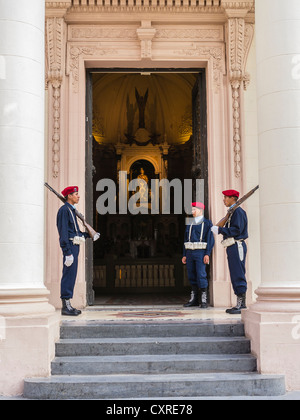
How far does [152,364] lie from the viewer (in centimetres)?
580

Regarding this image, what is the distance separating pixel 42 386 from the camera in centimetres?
541

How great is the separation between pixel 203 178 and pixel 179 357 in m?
4.82

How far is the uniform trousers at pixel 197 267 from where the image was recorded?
9.13 metres

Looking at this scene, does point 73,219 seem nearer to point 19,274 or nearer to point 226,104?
point 19,274

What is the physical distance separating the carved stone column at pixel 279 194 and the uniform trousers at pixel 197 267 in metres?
2.65

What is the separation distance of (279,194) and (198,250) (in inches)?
129

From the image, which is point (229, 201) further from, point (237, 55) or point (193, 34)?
point (193, 34)

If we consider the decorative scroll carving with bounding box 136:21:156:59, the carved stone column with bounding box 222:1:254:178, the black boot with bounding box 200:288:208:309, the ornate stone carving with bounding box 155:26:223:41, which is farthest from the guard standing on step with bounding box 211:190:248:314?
the ornate stone carving with bounding box 155:26:223:41

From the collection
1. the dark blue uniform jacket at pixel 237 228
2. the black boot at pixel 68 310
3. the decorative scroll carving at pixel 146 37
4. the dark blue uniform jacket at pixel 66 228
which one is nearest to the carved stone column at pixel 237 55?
the decorative scroll carving at pixel 146 37

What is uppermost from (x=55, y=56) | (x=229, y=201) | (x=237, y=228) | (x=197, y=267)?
(x=55, y=56)

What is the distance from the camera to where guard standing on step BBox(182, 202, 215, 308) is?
30.1ft

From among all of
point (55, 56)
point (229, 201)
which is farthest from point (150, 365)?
point (55, 56)

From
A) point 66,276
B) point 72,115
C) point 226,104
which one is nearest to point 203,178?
point 226,104

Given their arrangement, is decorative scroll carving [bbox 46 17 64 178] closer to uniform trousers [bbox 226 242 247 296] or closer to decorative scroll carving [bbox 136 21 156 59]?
decorative scroll carving [bbox 136 21 156 59]
